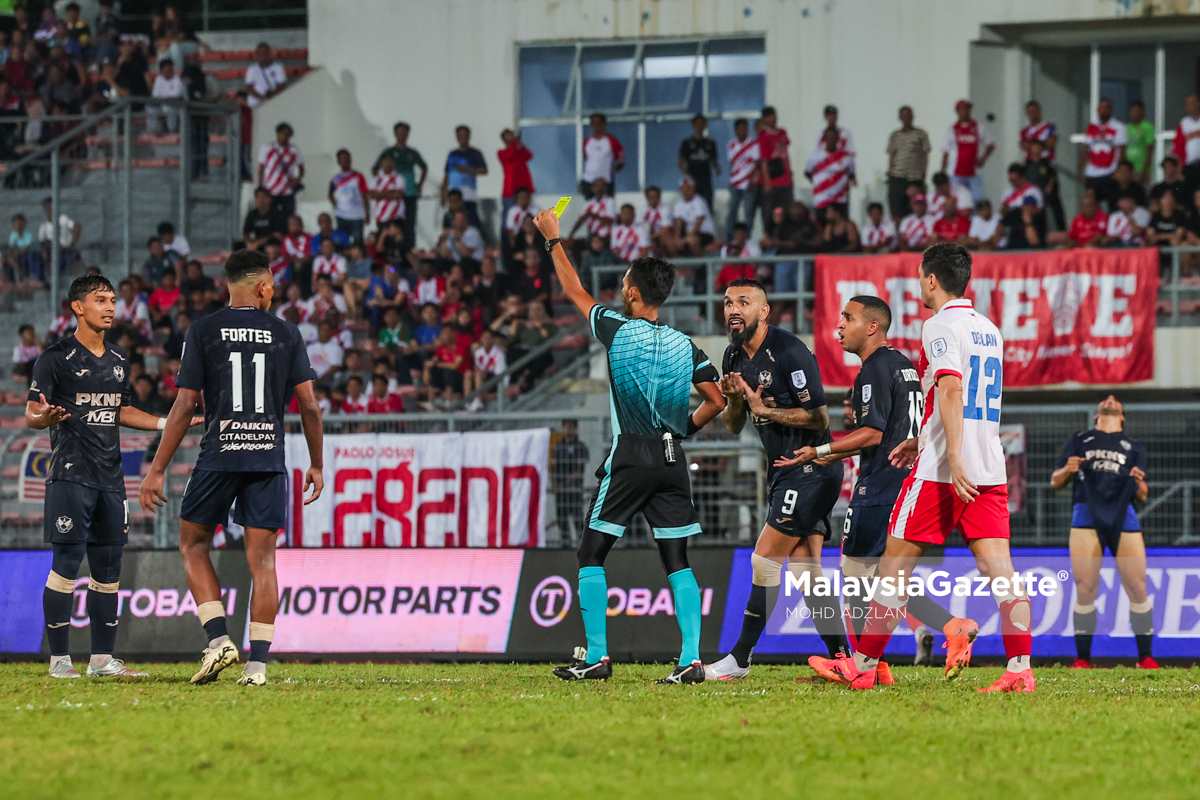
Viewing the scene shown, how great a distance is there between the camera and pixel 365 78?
26.5 meters

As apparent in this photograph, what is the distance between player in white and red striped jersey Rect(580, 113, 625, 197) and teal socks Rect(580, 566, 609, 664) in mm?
14966

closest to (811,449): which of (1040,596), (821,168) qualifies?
(1040,596)

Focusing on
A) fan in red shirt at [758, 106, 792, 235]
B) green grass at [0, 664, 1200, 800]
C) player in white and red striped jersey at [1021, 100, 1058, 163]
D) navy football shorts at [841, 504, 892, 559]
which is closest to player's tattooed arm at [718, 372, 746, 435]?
navy football shorts at [841, 504, 892, 559]

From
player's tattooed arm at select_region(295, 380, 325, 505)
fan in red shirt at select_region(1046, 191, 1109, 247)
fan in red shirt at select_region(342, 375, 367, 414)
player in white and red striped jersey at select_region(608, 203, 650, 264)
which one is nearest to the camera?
player's tattooed arm at select_region(295, 380, 325, 505)

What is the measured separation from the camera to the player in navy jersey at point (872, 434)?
30.2 ft

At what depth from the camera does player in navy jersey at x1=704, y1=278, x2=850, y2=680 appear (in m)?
9.41

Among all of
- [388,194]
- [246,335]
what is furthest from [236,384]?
[388,194]

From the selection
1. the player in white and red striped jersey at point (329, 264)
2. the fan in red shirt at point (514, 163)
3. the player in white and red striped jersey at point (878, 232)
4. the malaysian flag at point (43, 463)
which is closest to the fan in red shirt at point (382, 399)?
the malaysian flag at point (43, 463)

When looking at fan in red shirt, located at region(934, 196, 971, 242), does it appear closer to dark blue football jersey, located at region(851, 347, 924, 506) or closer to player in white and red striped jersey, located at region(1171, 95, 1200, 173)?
player in white and red striped jersey, located at region(1171, 95, 1200, 173)

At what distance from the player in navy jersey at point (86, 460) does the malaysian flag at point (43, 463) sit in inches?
247

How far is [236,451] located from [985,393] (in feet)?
13.8

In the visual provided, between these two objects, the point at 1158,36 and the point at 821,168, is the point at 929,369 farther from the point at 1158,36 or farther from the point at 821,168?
the point at 1158,36

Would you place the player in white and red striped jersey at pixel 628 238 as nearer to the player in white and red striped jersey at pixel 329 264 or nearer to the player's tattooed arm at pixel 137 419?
the player in white and red striped jersey at pixel 329 264

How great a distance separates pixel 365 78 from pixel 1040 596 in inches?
680
